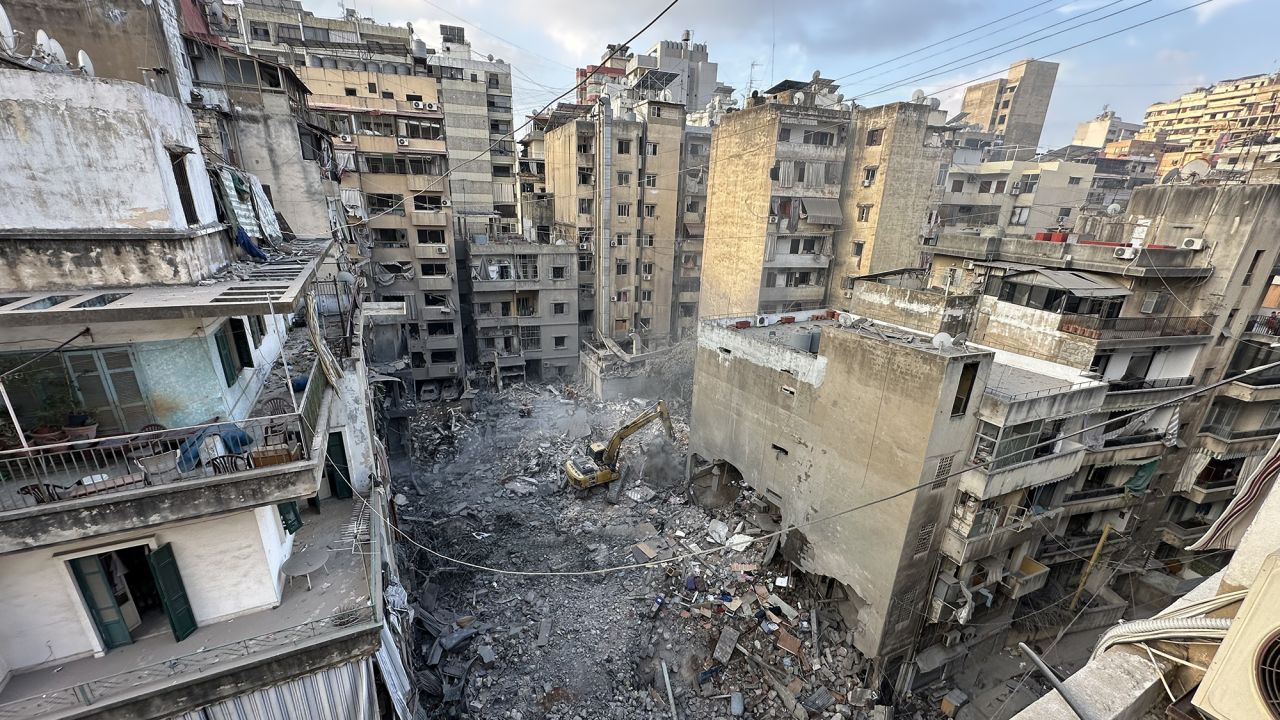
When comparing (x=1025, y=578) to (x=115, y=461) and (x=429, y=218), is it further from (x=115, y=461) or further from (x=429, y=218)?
(x=429, y=218)

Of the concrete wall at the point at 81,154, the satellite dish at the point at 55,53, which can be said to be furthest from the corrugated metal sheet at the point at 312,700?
the satellite dish at the point at 55,53

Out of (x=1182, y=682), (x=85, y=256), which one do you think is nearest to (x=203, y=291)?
(x=85, y=256)

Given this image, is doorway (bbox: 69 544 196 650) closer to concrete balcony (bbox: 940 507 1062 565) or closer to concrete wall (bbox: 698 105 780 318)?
concrete balcony (bbox: 940 507 1062 565)

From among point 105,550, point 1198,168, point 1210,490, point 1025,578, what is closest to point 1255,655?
point 105,550

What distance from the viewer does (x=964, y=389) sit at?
13.3m

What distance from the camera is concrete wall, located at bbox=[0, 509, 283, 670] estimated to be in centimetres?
750

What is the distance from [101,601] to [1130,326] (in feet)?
94.1

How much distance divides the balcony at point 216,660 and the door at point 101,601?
10.0 inches

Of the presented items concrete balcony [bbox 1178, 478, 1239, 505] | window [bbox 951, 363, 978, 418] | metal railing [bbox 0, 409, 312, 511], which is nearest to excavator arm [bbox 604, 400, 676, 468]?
window [bbox 951, 363, 978, 418]

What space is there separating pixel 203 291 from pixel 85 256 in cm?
163

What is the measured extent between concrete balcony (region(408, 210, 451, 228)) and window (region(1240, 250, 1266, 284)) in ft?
123

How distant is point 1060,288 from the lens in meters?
17.2

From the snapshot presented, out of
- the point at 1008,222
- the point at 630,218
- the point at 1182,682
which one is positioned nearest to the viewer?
the point at 1182,682

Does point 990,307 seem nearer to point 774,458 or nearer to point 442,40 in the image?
point 774,458
